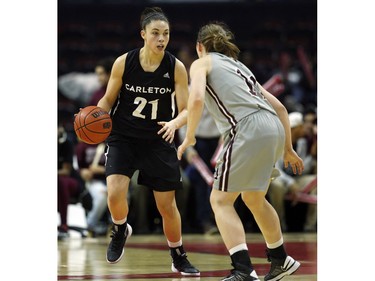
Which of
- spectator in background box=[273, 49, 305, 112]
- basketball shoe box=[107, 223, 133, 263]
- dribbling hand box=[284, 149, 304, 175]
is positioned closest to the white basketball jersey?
dribbling hand box=[284, 149, 304, 175]

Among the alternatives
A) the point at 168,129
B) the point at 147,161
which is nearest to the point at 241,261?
the point at 168,129

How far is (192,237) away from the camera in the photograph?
36.1ft

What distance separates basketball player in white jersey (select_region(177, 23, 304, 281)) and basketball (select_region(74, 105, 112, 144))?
0.93 m

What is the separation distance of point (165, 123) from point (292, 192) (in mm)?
6439

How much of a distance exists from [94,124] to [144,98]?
438 millimetres

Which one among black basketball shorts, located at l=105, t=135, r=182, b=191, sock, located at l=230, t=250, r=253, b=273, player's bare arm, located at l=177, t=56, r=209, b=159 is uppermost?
player's bare arm, located at l=177, t=56, r=209, b=159

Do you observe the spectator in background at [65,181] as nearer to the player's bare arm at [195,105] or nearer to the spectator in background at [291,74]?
the player's bare arm at [195,105]

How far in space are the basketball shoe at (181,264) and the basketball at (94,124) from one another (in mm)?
1026

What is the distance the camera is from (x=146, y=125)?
6273 mm

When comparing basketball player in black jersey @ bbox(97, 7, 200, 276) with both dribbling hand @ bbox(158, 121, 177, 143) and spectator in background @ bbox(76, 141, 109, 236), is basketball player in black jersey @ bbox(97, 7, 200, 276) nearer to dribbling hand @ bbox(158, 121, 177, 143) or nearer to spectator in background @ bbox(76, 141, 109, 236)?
dribbling hand @ bbox(158, 121, 177, 143)

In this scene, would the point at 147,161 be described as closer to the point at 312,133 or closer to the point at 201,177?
the point at 201,177

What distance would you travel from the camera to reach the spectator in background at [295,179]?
11.7 m

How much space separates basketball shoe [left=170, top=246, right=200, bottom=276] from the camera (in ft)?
20.0
